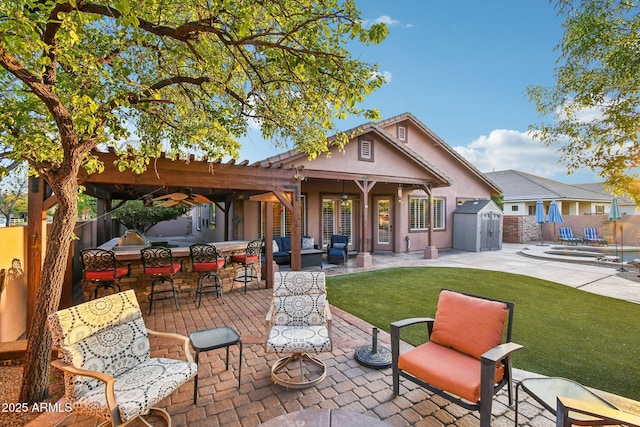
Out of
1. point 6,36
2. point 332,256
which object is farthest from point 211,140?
point 332,256

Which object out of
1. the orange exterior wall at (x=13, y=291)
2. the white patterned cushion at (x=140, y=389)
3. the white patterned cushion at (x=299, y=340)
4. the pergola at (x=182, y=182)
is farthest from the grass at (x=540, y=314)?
the orange exterior wall at (x=13, y=291)

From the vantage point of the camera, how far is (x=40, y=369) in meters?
2.80

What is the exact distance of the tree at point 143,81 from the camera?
2.55m

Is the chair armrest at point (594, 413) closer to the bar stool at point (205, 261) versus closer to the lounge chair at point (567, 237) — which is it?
the bar stool at point (205, 261)

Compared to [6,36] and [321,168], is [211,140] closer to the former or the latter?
[6,36]

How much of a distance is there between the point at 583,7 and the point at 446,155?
11.4m

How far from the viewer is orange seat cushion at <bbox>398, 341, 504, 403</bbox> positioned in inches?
92.9

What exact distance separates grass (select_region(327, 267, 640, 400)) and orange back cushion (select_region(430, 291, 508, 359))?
1332 mm

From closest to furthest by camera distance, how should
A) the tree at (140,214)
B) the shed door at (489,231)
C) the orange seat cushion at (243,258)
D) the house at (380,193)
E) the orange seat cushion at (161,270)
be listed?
the orange seat cushion at (161,270) < the orange seat cushion at (243,258) < the house at (380,193) < the shed door at (489,231) < the tree at (140,214)

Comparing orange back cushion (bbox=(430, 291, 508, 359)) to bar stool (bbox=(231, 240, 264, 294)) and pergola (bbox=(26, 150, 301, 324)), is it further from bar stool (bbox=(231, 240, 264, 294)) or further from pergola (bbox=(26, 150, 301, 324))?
bar stool (bbox=(231, 240, 264, 294))

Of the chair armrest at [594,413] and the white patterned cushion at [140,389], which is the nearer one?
the chair armrest at [594,413]

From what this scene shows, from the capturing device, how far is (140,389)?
91.8 inches

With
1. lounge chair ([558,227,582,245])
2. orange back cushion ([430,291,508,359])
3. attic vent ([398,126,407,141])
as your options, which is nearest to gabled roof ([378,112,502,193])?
attic vent ([398,126,407,141])

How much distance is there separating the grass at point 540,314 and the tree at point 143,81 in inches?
141
